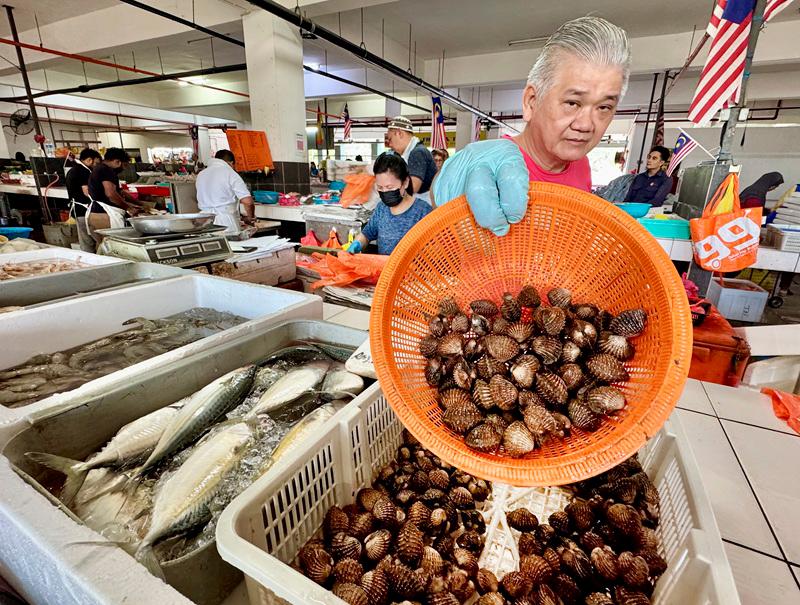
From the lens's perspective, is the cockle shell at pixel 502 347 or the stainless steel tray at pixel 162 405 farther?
the cockle shell at pixel 502 347

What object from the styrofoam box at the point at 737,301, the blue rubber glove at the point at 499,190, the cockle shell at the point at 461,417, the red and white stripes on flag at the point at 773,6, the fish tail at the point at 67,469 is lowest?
the styrofoam box at the point at 737,301

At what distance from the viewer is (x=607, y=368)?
111cm

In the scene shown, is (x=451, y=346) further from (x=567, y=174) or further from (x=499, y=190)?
(x=567, y=174)

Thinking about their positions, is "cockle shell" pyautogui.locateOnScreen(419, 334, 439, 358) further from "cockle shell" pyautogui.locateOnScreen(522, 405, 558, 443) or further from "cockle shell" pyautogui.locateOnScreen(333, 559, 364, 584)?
"cockle shell" pyautogui.locateOnScreen(333, 559, 364, 584)

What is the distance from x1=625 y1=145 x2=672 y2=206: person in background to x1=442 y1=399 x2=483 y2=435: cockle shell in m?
6.39

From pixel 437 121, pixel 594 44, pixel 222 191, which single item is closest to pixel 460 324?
pixel 594 44

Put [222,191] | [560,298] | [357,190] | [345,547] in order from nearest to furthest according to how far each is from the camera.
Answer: [345,547] → [560,298] → [222,191] → [357,190]

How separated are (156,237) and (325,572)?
2.83m

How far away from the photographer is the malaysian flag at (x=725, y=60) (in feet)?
9.30

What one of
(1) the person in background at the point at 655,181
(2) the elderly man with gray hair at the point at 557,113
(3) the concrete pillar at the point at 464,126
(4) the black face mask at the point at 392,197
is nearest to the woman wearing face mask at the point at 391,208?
(4) the black face mask at the point at 392,197

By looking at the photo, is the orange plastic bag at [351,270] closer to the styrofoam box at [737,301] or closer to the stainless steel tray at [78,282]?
the stainless steel tray at [78,282]

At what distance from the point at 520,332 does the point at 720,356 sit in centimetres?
201

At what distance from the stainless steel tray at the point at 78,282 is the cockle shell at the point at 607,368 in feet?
8.13

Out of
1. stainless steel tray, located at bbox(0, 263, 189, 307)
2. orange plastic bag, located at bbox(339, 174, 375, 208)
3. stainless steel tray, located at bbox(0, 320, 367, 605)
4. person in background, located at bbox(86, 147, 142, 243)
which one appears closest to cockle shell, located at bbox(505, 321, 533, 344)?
stainless steel tray, located at bbox(0, 320, 367, 605)
